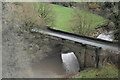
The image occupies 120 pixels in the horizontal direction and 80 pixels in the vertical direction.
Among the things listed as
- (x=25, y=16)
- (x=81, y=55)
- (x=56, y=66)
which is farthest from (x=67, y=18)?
(x=25, y=16)

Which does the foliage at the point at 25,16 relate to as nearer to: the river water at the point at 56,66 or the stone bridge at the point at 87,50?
the stone bridge at the point at 87,50

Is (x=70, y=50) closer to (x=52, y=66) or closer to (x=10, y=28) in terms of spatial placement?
(x=52, y=66)

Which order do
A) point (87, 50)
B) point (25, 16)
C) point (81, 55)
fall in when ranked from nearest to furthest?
1. point (25, 16)
2. point (87, 50)
3. point (81, 55)

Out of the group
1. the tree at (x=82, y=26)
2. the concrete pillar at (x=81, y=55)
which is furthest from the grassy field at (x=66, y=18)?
the concrete pillar at (x=81, y=55)

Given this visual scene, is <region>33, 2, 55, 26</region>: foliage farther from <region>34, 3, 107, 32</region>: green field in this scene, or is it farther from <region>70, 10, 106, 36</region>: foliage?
<region>70, 10, 106, 36</region>: foliage

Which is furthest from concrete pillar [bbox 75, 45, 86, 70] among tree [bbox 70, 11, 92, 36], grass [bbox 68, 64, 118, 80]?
tree [bbox 70, 11, 92, 36]

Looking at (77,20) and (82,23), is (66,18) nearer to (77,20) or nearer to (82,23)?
(77,20)
